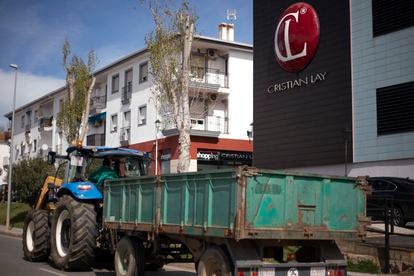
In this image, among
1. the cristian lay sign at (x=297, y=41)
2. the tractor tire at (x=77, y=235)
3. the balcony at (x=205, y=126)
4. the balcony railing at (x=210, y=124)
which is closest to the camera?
the tractor tire at (x=77, y=235)

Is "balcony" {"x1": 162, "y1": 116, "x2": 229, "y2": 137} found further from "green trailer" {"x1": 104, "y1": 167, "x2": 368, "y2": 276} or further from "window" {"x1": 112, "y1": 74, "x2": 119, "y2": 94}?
"green trailer" {"x1": 104, "y1": 167, "x2": 368, "y2": 276}

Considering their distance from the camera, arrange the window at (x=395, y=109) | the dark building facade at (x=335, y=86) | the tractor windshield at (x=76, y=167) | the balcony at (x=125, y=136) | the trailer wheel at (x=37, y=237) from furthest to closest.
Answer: the balcony at (x=125, y=136), the dark building facade at (x=335, y=86), the window at (x=395, y=109), the trailer wheel at (x=37, y=237), the tractor windshield at (x=76, y=167)

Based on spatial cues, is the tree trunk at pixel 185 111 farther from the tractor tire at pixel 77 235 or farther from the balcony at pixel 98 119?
the balcony at pixel 98 119

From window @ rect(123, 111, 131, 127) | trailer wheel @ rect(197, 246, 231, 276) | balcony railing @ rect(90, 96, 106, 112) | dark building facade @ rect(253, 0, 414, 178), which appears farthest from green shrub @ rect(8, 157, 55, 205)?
trailer wheel @ rect(197, 246, 231, 276)

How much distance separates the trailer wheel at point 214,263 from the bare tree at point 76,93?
24.3 meters

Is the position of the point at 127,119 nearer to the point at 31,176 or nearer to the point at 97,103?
the point at 97,103

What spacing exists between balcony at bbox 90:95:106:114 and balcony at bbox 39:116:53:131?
44.7 feet

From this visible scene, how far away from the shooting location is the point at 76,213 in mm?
12273

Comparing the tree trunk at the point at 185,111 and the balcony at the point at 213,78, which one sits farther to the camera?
the balcony at the point at 213,78

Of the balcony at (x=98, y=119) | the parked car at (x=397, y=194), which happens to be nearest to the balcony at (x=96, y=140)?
the balcony at (x=98, y=119)

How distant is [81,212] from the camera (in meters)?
12.3

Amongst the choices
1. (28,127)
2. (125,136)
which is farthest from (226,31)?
(28,127)

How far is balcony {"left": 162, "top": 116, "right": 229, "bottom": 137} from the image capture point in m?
35.9

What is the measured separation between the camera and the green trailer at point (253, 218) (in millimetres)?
7805
